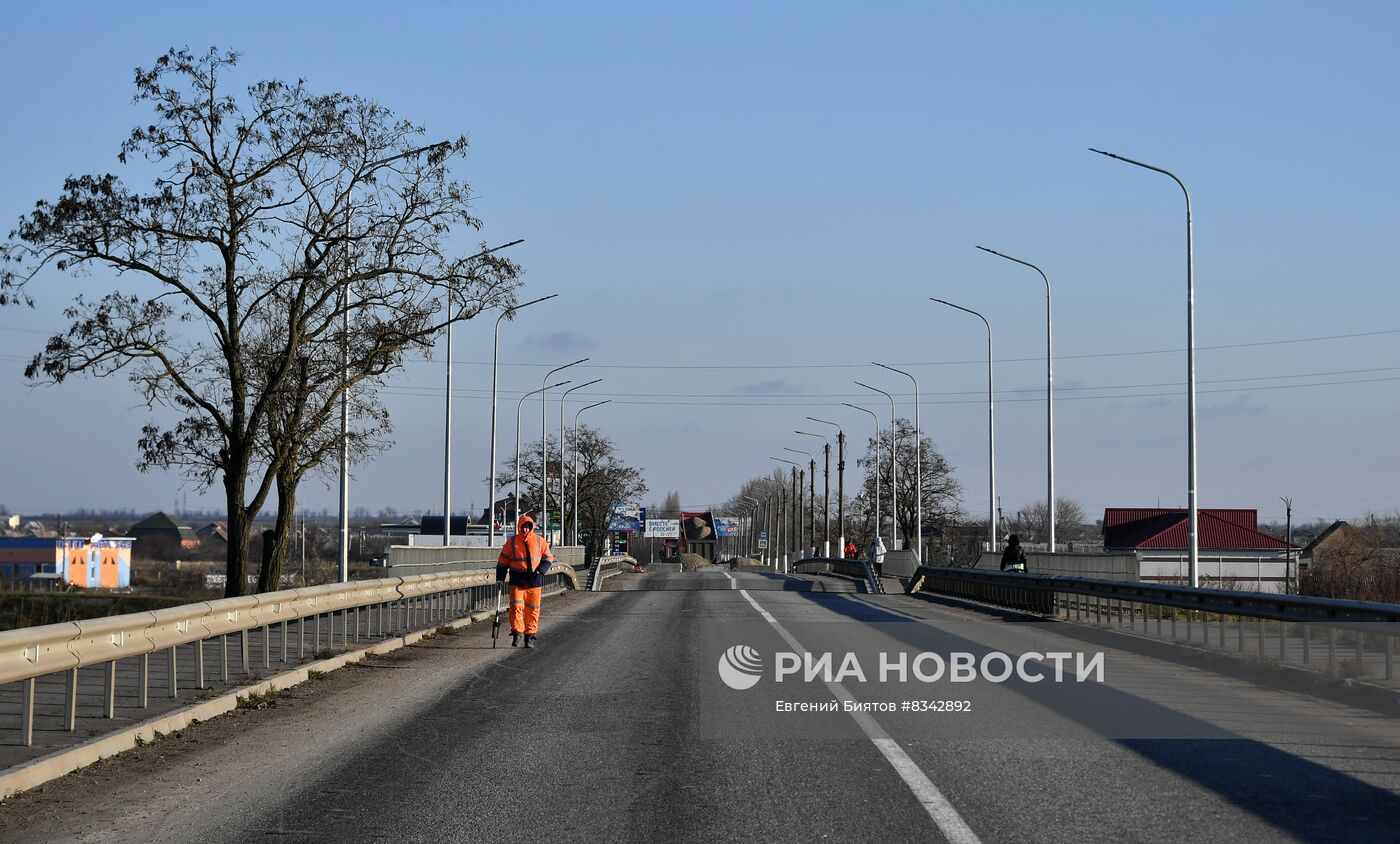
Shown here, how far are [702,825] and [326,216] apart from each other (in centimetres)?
2955

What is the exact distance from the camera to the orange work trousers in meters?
18.7

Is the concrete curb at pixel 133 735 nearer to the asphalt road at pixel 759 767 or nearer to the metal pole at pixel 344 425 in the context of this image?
the asphalt road at pixel 759 767

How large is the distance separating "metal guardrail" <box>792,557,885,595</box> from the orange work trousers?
2916cm

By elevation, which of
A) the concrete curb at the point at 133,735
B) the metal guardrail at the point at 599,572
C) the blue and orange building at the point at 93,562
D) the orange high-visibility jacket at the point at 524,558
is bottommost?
the blue and orange building at the point at 93,562

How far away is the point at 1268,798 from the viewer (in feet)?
26.5

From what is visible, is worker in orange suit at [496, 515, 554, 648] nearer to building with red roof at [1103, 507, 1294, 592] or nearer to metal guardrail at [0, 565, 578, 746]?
metal guardrail at [0, 565, 578, 746]

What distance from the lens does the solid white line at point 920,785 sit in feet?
23.3

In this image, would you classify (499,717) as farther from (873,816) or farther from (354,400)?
(354,400)

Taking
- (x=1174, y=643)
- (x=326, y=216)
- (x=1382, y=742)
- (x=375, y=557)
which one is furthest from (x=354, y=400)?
(x=375, y=557)

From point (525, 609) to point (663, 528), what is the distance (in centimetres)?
13946

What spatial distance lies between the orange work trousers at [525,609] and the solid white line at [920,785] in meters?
6.90

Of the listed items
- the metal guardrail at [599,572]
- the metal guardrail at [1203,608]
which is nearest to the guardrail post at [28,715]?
the metal guardrail at [1203,608]

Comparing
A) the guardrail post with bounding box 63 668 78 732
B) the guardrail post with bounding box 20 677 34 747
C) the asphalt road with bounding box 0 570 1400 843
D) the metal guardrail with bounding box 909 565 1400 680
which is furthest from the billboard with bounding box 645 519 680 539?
the guardrail post with bounding box 20 677 34 747

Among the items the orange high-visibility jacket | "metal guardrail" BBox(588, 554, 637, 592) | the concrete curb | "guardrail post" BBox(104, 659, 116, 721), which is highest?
the orange high-visibility jacket
